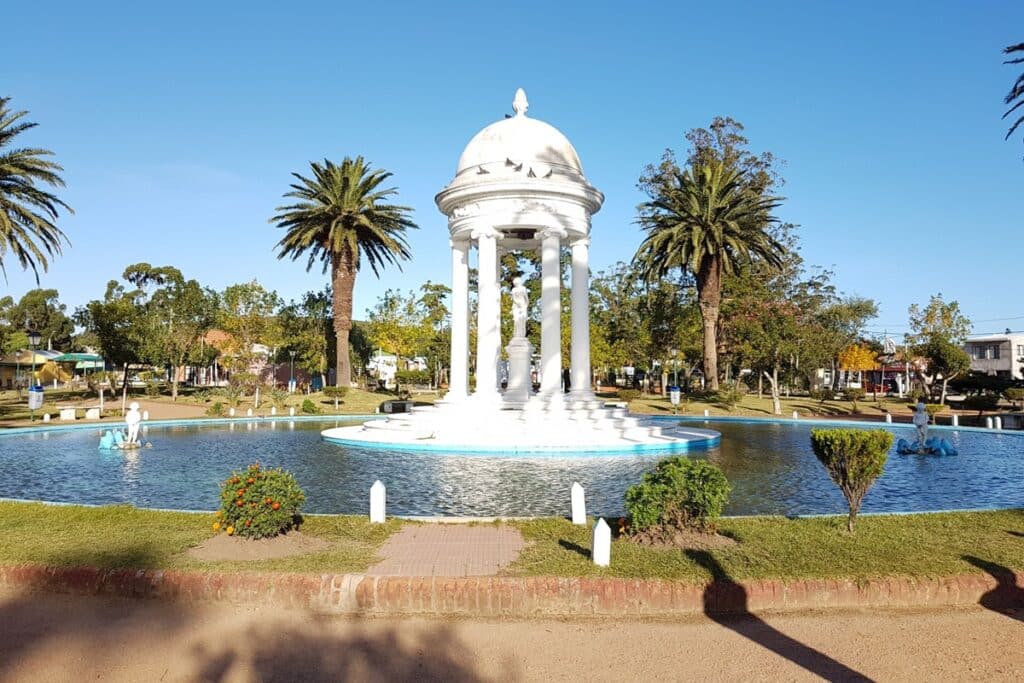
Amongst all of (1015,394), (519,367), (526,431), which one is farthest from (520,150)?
(1015,394)

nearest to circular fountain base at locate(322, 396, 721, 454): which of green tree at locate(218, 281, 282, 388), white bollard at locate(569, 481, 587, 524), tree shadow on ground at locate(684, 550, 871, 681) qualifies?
white bollard at locate(569, 481, 587, 524)

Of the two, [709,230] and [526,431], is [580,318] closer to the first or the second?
[526,431]

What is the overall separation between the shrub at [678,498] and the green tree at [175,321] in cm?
4757

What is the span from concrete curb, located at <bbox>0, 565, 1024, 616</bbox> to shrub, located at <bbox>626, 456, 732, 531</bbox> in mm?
1631

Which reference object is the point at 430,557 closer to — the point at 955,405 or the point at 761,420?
the point at 761,420

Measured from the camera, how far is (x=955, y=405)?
4753 cm

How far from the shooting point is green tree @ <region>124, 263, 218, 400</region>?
2061 inches

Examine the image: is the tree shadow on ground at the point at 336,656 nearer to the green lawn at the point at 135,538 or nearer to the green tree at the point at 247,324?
the green lawn at the point at 135,538

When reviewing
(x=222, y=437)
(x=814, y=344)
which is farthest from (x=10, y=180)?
(x=814, y=344)

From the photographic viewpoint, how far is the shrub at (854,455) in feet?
30.0

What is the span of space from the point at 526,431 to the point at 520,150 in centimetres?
1145

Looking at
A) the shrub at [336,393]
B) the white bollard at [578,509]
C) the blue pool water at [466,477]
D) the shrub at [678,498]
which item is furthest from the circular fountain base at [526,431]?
the shrub at [336,393]

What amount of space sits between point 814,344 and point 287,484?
56.0 metres

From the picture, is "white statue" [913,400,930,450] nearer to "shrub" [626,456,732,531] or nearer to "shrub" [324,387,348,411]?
"shrub" [626,456,732,531]
